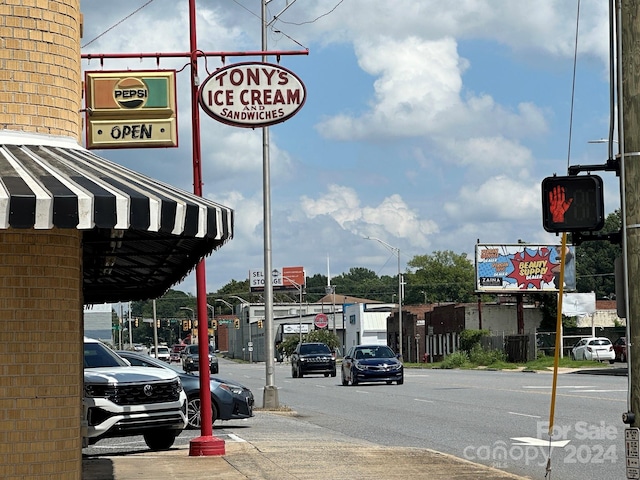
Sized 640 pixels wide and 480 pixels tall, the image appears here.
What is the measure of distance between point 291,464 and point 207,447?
1.44 meters

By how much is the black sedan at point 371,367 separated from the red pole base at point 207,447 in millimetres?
24079

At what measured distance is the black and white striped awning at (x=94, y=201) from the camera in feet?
24.9

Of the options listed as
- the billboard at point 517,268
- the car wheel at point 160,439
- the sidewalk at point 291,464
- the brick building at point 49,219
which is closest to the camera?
the brick building at point 49,219

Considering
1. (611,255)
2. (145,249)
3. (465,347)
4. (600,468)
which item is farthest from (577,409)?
(611,255)

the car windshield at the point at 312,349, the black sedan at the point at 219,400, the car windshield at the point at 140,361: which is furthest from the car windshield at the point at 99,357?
the car windshield at the point at 312,349

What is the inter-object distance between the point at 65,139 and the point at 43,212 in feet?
7.75

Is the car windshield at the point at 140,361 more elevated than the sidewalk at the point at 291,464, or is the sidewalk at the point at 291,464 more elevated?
the car windshield at the point at 140,361

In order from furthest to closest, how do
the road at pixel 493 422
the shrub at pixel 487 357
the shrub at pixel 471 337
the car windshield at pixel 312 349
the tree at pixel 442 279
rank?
the tree at pixel 442 279, the shrub at pixel 471 337, the shrub at pixel 487 357, the car windshield at pixel 312 349, the road at pixel 493 422

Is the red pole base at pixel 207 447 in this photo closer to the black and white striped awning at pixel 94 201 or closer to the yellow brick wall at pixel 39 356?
the black and white striped awning at pixel 94 201

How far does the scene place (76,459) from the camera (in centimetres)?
926

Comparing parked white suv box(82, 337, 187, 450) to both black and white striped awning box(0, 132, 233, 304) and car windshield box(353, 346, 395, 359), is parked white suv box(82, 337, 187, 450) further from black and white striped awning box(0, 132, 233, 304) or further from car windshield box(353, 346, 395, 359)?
car windshield box(353, 346, 395, 359)

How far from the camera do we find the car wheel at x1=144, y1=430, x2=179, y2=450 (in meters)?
16.7

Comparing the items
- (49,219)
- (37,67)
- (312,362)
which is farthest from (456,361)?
(49,219)

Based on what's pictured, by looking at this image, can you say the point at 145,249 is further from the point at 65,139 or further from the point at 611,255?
the point at 611,255
